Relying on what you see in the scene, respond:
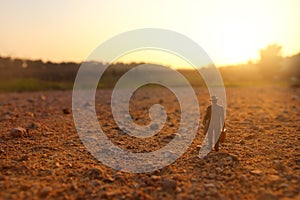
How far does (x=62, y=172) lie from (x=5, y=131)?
400cm

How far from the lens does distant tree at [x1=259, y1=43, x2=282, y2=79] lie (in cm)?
5353

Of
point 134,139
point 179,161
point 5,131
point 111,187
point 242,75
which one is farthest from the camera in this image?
point 242,75

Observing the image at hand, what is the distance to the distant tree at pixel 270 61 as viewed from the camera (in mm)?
53531

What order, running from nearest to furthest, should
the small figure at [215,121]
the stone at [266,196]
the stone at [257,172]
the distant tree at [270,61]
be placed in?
the stone at [266,196] → the stone at [257,172] → the small figure at [215,121] → the distant tree at [270,61]

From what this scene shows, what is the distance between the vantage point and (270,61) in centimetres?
5400

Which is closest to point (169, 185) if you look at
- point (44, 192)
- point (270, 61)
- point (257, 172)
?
point (257, 172)

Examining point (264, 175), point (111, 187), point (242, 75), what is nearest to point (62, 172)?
point (111, 187)

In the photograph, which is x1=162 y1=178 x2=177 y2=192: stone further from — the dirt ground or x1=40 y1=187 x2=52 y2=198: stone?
x1=40 y1=187 x2=52 y2=198: stone

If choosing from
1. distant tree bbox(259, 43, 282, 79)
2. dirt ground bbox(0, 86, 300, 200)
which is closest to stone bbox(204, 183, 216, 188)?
dirt ground bbox(0, 86, 300, 200)

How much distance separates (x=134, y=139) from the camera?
24.7 ft

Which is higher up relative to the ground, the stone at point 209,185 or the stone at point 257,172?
the stone at point 257,172

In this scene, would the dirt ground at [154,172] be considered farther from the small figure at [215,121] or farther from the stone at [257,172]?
the small figure at [215,121]

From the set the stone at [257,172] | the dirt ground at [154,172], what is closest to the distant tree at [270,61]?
the dirt ground at [154,172]

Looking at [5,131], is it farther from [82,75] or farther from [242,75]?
[242,75]
